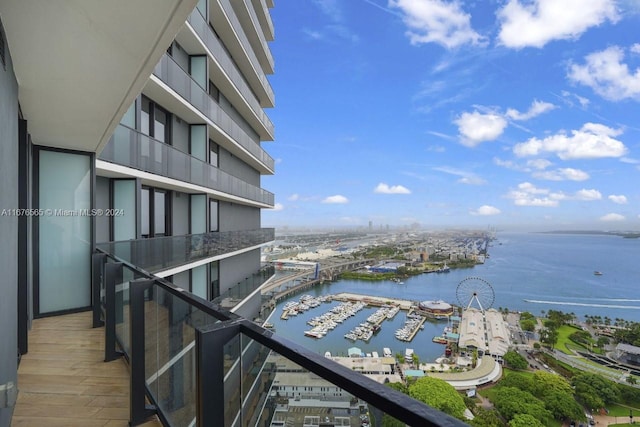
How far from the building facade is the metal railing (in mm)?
811

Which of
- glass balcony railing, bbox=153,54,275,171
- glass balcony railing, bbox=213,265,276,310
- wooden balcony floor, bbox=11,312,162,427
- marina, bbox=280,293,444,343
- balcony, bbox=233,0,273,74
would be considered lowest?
marina, bbox=280,293,444,343

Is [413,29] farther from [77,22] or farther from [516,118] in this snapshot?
[77,22]

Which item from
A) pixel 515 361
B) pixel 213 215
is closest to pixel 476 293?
pixel 515 361

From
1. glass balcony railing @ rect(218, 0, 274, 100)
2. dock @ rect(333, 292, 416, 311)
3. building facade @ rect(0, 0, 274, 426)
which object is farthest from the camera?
dock @ rect(333, 292, 416, 311)

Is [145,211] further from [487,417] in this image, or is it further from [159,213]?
[487,417]

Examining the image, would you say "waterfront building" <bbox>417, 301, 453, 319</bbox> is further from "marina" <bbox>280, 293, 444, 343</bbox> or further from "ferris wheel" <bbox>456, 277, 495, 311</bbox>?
"ferris wheel" <bbox>456, 277, 495, 311</bbox>

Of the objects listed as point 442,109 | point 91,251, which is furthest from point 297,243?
point 442,109

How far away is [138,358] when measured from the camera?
2.60 m

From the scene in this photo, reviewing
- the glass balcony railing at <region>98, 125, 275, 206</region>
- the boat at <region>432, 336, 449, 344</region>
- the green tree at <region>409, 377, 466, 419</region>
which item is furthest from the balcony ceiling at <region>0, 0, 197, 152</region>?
the boat at <region>432, 336, 449, 344</region>

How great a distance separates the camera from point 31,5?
1919mm

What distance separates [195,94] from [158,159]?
10.3ft

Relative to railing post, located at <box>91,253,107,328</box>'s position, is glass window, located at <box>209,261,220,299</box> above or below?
below

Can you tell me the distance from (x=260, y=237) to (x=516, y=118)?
536 ft

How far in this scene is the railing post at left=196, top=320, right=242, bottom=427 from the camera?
1.29 meters
